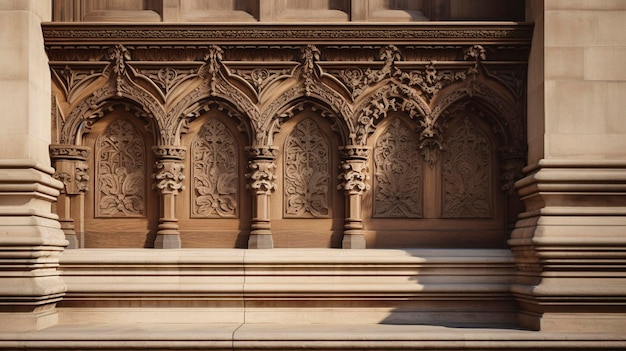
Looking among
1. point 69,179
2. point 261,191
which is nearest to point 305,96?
point 261,191

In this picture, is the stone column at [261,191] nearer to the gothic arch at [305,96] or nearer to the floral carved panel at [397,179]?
the gothic arch at [305,96]

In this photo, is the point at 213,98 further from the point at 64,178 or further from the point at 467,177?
the point at 467,177

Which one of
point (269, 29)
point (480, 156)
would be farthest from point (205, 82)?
point (480, 156)

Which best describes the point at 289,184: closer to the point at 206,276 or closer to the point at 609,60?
the point at 206,276

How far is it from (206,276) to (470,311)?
110 inches

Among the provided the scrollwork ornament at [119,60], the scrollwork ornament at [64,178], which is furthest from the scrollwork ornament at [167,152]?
the scrollwork ornament at [64,178]

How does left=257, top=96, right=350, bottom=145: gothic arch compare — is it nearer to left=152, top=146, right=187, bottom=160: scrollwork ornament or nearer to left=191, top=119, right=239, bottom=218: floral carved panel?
left=191, top=119, right=239, bottom=218: floral carved panel

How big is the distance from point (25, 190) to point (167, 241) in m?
1.59

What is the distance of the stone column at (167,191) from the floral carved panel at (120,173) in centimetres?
28

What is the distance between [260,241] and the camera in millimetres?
9273

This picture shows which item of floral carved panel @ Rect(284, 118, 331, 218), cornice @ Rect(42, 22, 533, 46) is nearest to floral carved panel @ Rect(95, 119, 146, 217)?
cornice @ Rect(42, 22, 533, 46)

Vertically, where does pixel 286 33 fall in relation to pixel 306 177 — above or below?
above

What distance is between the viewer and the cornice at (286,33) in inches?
364

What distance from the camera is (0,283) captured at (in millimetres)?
8367
